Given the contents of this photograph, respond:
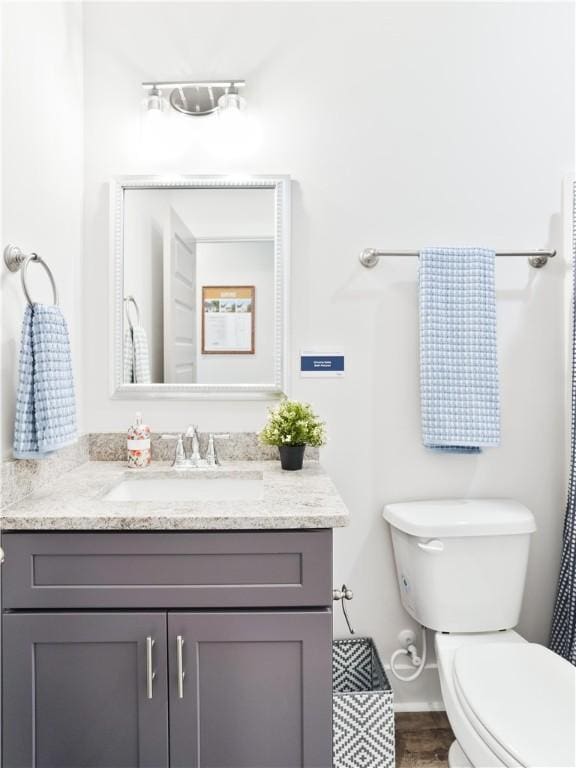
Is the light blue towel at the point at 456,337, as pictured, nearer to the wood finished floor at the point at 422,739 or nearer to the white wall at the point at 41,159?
the wood finished floor at the point at 422,739

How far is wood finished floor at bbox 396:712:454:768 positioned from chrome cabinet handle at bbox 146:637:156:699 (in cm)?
86

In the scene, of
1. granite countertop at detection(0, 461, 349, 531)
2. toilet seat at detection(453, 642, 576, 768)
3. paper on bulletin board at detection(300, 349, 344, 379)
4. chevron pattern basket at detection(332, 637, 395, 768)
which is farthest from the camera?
paper on bulletin board at detection(300, 349, 344, 379)

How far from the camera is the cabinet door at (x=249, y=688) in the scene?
1207 mm

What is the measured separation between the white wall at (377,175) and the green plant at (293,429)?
190mm

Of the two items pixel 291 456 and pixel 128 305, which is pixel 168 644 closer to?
pixel 291 456

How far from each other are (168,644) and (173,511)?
0.31 metres

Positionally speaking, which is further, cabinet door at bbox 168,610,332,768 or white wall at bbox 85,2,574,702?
white wall at bbox 85,2,574,702

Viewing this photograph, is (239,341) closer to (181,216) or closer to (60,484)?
(181,216)

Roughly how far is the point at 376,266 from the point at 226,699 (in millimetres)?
1376

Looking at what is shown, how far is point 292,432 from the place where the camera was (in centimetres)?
163

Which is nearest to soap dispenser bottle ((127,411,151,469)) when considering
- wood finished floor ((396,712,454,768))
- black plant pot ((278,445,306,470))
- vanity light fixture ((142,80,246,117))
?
black plant pot ((278,445,306,470))

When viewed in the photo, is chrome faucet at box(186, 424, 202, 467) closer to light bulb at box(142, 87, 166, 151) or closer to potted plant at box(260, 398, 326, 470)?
potted plant at box(260, 398, 326, 470)

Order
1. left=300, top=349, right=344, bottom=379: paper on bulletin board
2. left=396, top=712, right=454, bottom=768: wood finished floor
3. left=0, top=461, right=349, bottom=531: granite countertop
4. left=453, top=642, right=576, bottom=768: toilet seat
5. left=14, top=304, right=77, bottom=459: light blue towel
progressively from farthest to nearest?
1. left=300, top=349, right=344, bottom=379: paper on bulletin board
2. left=396, top=712, right=454, bottom=768: wood finished floor
3. left=14, top=304, right=77, bottom=459: light blue towel
4. left=0, top=461, right=349, bottom=531: granite countertop
5. left=453, top=642, right=576, bottom=768: toilet seat

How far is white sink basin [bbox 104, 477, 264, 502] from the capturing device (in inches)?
61.4
